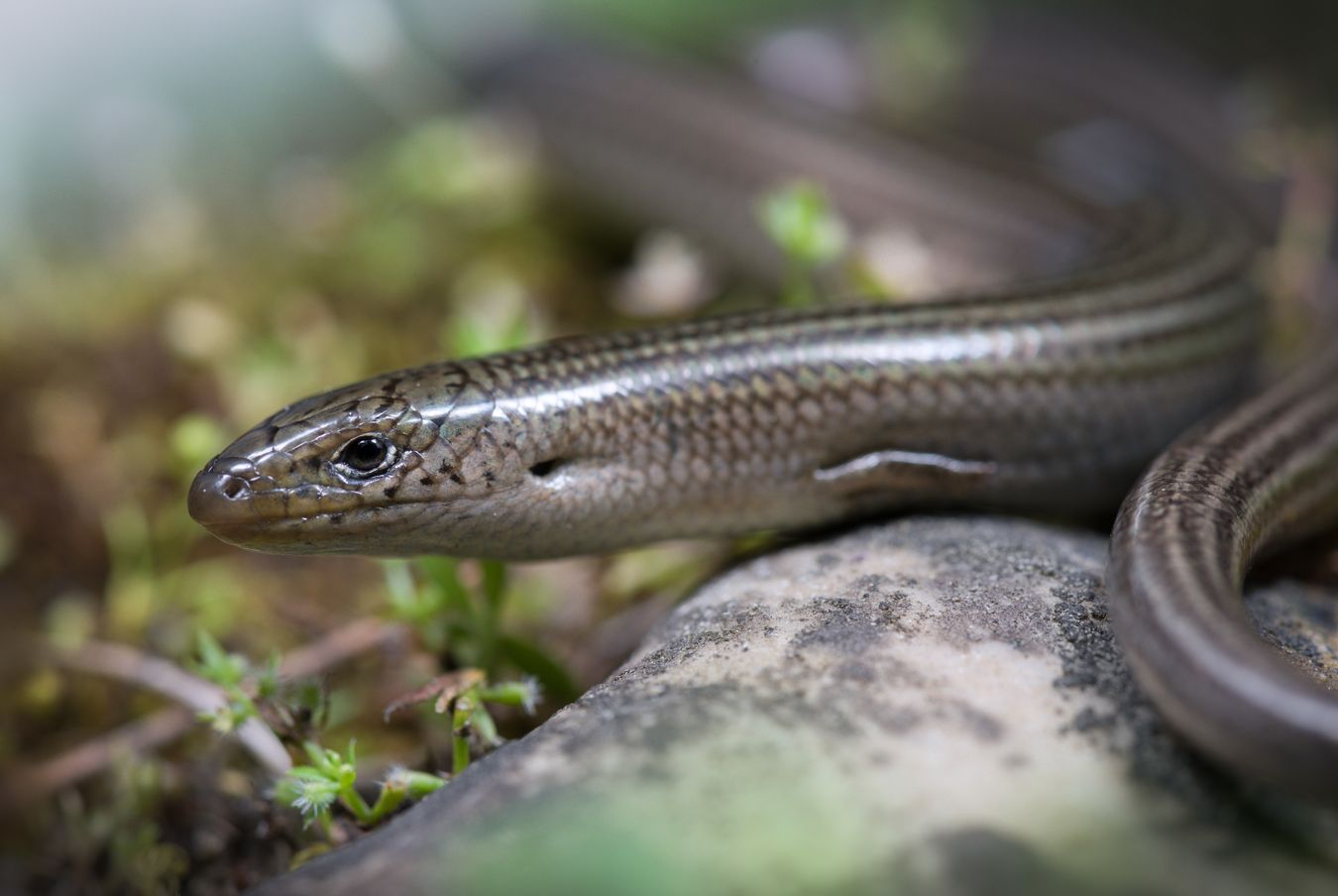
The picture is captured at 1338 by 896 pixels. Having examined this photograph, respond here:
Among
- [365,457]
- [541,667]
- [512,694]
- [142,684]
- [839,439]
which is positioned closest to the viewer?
[512,694]

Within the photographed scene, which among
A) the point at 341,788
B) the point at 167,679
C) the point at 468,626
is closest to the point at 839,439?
the point at 468,626

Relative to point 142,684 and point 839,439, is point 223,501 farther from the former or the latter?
point 839,439

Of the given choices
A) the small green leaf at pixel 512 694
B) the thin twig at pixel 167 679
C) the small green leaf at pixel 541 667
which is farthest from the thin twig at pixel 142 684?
the small green leaf at pixel 512 694

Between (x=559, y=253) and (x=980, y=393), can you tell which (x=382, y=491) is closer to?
(x=980, y=393)

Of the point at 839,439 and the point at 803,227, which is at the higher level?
the point at 803,227

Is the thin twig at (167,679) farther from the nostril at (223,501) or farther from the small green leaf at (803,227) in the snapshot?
the small green leaf at (803,227)

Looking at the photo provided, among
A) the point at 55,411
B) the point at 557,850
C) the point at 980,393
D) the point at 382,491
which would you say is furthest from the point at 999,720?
the point at 55,411

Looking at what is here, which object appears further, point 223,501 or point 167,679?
point 167,679

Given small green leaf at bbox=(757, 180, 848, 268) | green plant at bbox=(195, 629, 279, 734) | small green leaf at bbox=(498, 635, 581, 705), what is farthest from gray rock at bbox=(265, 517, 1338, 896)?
small green leaf at bbox=(757, 180, 848, 268)
